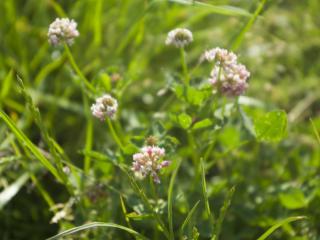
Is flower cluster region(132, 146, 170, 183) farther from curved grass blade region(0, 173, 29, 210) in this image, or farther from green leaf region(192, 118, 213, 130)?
curved grass blade region(0, 173, 29, 210)

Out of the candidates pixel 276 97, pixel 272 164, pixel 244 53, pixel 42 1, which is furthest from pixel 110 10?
pixel 272 164

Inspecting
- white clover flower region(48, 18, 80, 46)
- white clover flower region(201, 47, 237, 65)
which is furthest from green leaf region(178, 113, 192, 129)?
white clover flower region(48, 18, 80, 46)

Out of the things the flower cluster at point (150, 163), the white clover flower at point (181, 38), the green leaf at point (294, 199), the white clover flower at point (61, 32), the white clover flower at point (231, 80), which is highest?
the white clover flower at point (61, 32)

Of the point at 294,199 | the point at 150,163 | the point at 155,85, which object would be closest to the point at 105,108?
the point at 150,163

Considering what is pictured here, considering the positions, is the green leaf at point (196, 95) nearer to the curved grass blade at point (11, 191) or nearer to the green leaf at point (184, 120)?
the green leaf at point (184, 120)

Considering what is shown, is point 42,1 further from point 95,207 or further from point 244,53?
point 95,207

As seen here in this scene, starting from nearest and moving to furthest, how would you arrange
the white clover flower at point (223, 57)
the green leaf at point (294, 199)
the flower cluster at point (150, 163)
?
1. the flower cluster at point (150, 163)
2. the white clover flower at point (223, 57)
3. the green leaf at point (294, 199)

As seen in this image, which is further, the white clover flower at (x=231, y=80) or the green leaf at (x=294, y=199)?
the green leaf at (x=294, y=199)

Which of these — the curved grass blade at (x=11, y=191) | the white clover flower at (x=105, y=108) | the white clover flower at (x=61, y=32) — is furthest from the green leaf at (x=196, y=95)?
the curved grass blade at (x=11, y=191)
